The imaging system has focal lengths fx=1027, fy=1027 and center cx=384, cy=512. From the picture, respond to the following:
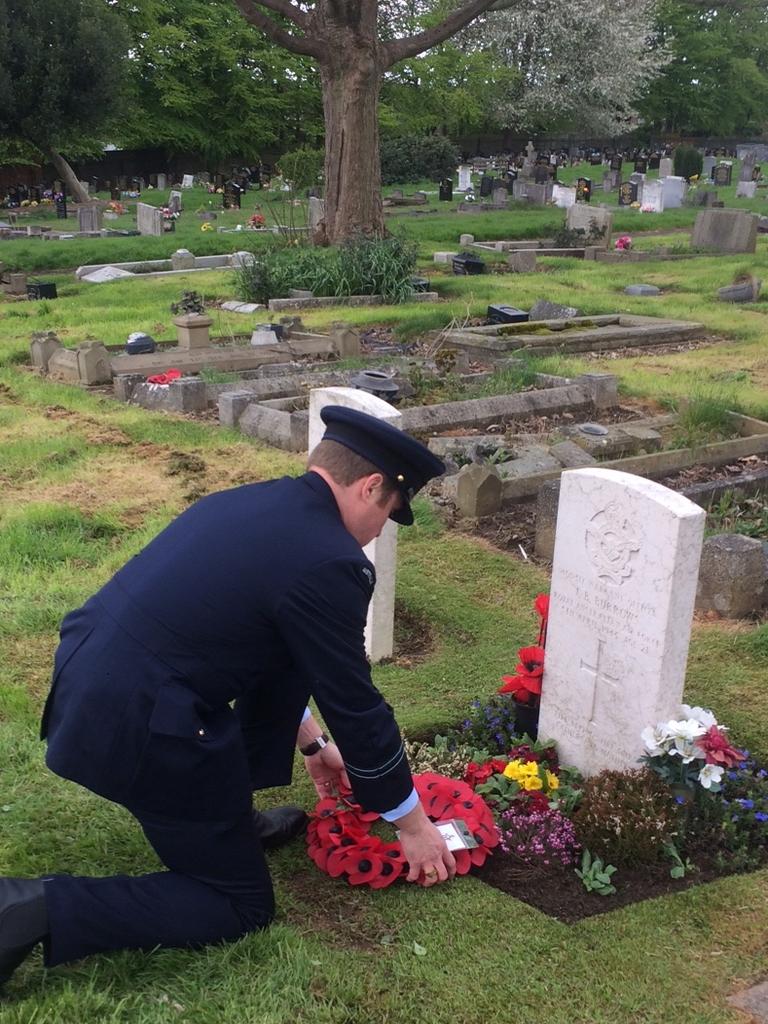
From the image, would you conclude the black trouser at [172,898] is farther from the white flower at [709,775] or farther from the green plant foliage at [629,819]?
the white flower at [709,775]

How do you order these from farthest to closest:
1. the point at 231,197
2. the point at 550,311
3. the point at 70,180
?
1. the point at 231,197
2. the point at 70,180
3. the point at 550,311

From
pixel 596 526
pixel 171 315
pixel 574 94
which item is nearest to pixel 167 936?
pixel 596 526

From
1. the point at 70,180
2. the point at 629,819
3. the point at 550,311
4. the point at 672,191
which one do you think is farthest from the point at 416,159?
the point at 629,819

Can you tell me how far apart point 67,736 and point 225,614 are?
55 cm

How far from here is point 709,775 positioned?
3.46 metres

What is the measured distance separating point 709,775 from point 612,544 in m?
0.85

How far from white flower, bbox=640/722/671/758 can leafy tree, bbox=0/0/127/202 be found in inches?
1082

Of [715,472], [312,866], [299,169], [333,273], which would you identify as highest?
[299,169]

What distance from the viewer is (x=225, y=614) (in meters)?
2.67

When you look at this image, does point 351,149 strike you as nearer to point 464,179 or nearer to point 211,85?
point 464,179

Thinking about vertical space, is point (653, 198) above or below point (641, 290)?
above

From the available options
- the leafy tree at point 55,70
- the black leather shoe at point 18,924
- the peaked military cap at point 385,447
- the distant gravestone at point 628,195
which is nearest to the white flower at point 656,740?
the peaked military cap at point 385,447

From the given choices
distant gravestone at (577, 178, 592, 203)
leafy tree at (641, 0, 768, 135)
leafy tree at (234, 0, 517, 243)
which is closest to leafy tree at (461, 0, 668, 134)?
leafy tree at (641, 0, 768, 135)

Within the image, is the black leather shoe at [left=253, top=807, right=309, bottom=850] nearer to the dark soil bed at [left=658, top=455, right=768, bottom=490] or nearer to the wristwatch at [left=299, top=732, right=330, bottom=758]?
the wristwatch at [left=299, top=732, right=330, bottom=758]
